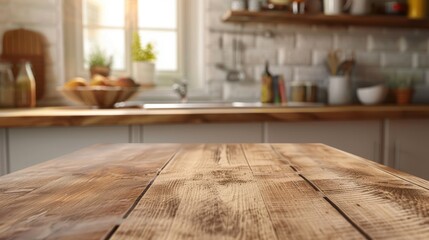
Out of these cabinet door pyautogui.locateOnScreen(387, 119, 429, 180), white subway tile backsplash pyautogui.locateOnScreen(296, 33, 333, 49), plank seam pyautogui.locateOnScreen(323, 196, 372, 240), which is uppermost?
white subway tile backsplash pyautogui.locateOnScreen(296, 33, 333, 49)

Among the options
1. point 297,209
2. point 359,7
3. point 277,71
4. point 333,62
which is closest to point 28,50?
point 277,71

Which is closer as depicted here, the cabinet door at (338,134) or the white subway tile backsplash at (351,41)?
the cabinet door at (338,134)

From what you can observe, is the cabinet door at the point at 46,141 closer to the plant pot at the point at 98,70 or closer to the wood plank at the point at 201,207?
the plant pot at the point at 98,70

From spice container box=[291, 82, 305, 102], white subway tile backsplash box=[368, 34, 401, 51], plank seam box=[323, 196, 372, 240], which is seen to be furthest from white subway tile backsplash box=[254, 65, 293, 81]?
plank seam box=[323, 196, 372, 240]

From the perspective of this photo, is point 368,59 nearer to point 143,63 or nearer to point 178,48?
point 178,48

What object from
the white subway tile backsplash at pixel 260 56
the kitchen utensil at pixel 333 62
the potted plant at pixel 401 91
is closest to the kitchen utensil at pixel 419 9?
the potted plant at pixel 401 91

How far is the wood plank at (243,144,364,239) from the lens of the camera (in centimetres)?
39

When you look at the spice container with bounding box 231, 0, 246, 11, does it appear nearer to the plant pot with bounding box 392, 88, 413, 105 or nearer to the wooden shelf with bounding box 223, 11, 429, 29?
the wooden shelf with bounding box 223, 11, 429, 29

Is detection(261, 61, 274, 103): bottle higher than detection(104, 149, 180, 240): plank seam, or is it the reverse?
detection(261, 61, 274, 103): bottle

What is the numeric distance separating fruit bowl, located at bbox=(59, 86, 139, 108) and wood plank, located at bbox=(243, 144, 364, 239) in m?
1.38

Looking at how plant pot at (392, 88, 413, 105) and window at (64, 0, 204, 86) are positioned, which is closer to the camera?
window at (64, 0, 204, 86)

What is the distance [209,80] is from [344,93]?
85cm

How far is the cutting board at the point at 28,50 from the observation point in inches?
89.7

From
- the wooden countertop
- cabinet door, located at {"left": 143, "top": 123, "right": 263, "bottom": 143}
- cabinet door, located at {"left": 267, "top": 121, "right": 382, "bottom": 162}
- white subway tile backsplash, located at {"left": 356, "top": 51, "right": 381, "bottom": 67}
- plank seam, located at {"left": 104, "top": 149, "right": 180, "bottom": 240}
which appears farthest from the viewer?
white subway tile backsplash, located at {"left": 356, "top": 51, "right": 381, "bottom": 67}
